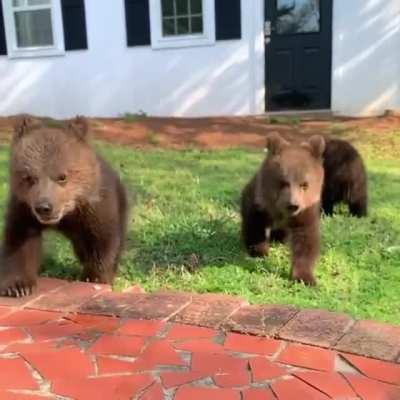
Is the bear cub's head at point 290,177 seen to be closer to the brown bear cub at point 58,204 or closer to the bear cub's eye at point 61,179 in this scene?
the brown bear cub at point 58,204

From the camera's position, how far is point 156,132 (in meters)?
12.4

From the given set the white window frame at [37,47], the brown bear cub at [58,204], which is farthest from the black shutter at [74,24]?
the brown bear cub at [58,204]

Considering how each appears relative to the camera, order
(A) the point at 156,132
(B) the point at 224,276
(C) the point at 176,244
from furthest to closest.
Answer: (A) the point at 156,132
(C) the point at 176,244
(B) the point at 224,276

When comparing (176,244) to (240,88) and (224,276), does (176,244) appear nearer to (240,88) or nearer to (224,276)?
(224,276)

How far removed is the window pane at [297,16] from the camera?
13.8 metres

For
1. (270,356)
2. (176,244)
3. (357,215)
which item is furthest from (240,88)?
(270,356)

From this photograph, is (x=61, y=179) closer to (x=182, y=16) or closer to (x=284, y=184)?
(x=284, y=184)

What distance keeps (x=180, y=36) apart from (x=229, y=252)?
398 inches

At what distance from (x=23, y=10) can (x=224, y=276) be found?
12.5 meters

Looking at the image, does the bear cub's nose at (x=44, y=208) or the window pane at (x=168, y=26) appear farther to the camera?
the window pane at (x=168, y=26)

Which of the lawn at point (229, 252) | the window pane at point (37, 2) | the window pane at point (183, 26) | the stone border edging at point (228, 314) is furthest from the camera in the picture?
the window pane at point (37, 2)

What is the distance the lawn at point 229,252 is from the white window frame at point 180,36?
22.9 ft

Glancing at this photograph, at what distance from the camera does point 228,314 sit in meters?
3.49

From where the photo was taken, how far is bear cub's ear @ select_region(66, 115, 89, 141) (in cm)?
394
